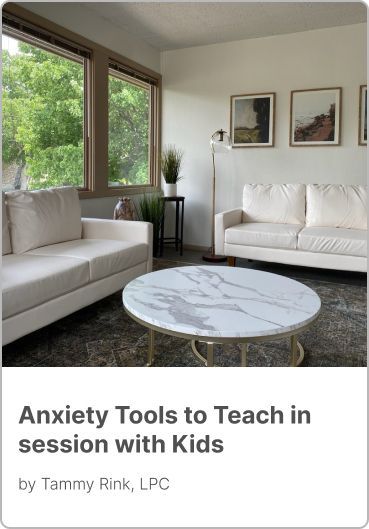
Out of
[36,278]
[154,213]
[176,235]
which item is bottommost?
[36,278]

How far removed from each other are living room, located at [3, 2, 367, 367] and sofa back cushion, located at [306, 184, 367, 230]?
0.01m

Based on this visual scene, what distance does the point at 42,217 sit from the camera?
9.46 ft

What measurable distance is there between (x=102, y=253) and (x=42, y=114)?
60.7 inches

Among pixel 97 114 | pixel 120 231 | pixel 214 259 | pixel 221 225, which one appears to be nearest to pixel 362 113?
pixel 221 225

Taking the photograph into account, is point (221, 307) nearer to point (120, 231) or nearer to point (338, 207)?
point (120, 231)

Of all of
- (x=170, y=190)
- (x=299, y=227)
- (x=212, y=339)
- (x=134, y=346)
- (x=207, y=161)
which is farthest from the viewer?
(x=207, y=161)

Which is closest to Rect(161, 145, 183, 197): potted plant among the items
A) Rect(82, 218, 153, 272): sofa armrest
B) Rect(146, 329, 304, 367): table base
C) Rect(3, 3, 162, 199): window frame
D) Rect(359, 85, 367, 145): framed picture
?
Rect(3, 3, 162, 199): window frame

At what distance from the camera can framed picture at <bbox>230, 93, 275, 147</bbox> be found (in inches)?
189

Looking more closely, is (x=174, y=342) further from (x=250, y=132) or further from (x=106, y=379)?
(x=250, y=132)

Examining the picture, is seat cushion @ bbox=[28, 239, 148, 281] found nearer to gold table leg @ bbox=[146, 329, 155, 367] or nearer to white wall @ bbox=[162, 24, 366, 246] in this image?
gold table leg @ bbox=[146, 329, 155, 367]

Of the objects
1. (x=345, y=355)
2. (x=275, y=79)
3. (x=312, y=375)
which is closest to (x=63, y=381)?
(x=312, y=375)

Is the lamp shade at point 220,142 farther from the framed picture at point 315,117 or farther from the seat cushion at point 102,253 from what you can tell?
the seat cushion at point 102,253

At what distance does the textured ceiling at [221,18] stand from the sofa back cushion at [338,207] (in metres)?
1.65

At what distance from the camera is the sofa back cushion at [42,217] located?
107 inches
